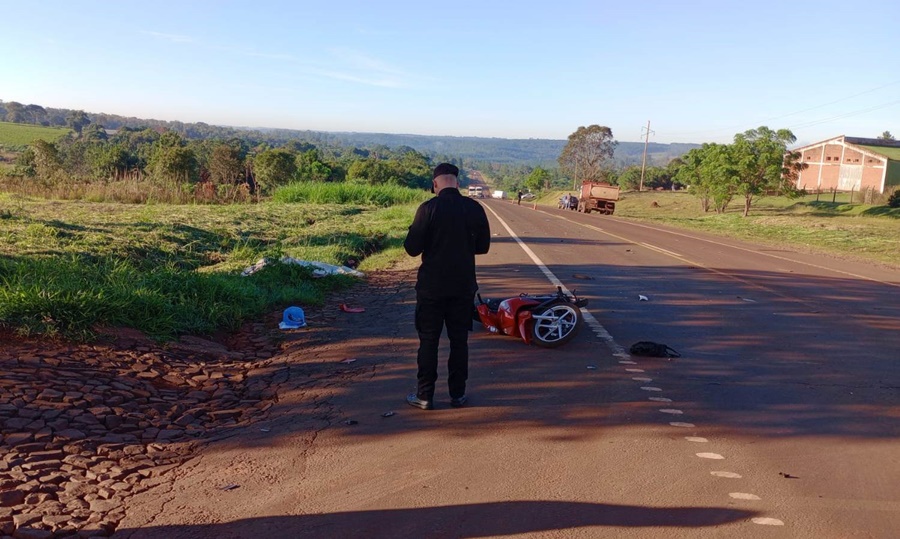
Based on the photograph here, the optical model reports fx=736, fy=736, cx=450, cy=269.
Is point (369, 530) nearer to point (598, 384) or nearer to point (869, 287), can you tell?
point (598, 384)

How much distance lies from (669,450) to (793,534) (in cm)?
119

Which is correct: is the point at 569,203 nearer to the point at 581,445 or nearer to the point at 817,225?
the point at 817,225

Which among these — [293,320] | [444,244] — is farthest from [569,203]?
[444,244]

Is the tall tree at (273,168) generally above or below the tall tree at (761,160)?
below

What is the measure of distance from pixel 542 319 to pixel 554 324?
0.14 m

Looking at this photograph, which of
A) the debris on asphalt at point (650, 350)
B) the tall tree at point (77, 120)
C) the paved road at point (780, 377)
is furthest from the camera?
the tall tree at point (77, 120)

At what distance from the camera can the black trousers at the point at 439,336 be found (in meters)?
5.76

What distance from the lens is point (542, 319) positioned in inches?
301

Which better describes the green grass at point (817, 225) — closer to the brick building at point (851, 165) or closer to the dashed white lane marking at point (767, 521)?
the brick building at point (851, 165)

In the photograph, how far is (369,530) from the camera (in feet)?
12.4

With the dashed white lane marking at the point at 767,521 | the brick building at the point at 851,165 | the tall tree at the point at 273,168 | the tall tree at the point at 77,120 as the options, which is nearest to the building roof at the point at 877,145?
the brick building at the point at 851,165

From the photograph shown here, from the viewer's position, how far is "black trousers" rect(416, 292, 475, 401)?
18.9ft

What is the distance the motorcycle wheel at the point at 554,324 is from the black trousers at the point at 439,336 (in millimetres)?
1946

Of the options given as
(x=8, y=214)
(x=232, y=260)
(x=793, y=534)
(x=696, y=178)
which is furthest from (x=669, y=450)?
(x=696, y=178)
